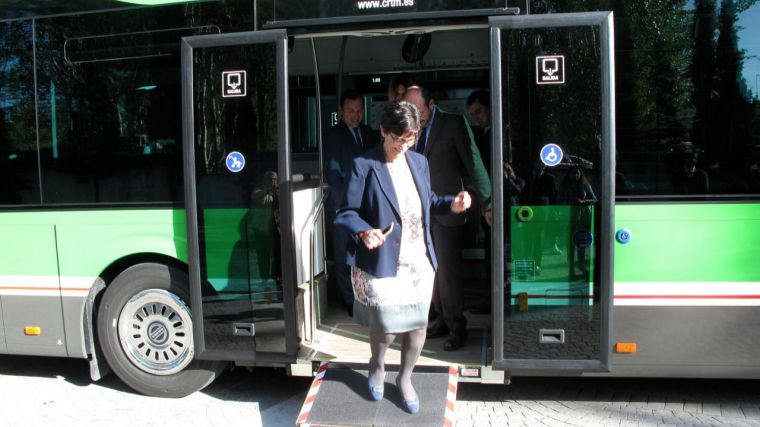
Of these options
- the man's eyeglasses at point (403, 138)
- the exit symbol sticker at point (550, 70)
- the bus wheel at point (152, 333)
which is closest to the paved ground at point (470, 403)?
the bus wheel at point (152, 333)

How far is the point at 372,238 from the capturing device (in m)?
3.71

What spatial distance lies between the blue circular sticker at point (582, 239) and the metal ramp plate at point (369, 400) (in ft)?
3.79

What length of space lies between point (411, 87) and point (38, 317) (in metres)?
3.31

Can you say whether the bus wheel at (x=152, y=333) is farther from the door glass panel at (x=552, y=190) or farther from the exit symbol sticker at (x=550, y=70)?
the exit symbol sticker at (x=550, y=70)

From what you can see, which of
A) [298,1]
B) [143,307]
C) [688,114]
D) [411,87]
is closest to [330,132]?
[411,87]

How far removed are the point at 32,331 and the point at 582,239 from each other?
4.11 metres

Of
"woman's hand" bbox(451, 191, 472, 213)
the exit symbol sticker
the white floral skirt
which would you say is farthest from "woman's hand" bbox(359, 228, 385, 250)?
the exit symbol sticker

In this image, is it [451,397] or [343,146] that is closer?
[451,397]

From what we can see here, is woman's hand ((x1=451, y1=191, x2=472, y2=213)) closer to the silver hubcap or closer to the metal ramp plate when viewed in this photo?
the metal ramp plate

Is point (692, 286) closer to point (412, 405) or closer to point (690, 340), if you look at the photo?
point (690, 340)

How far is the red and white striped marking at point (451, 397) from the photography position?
399cm

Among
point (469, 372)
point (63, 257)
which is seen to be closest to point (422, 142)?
point (469, 372)

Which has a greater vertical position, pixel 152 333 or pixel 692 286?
pixel 692 286

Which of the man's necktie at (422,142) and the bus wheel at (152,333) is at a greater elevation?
the man's necktie at (422,142)
